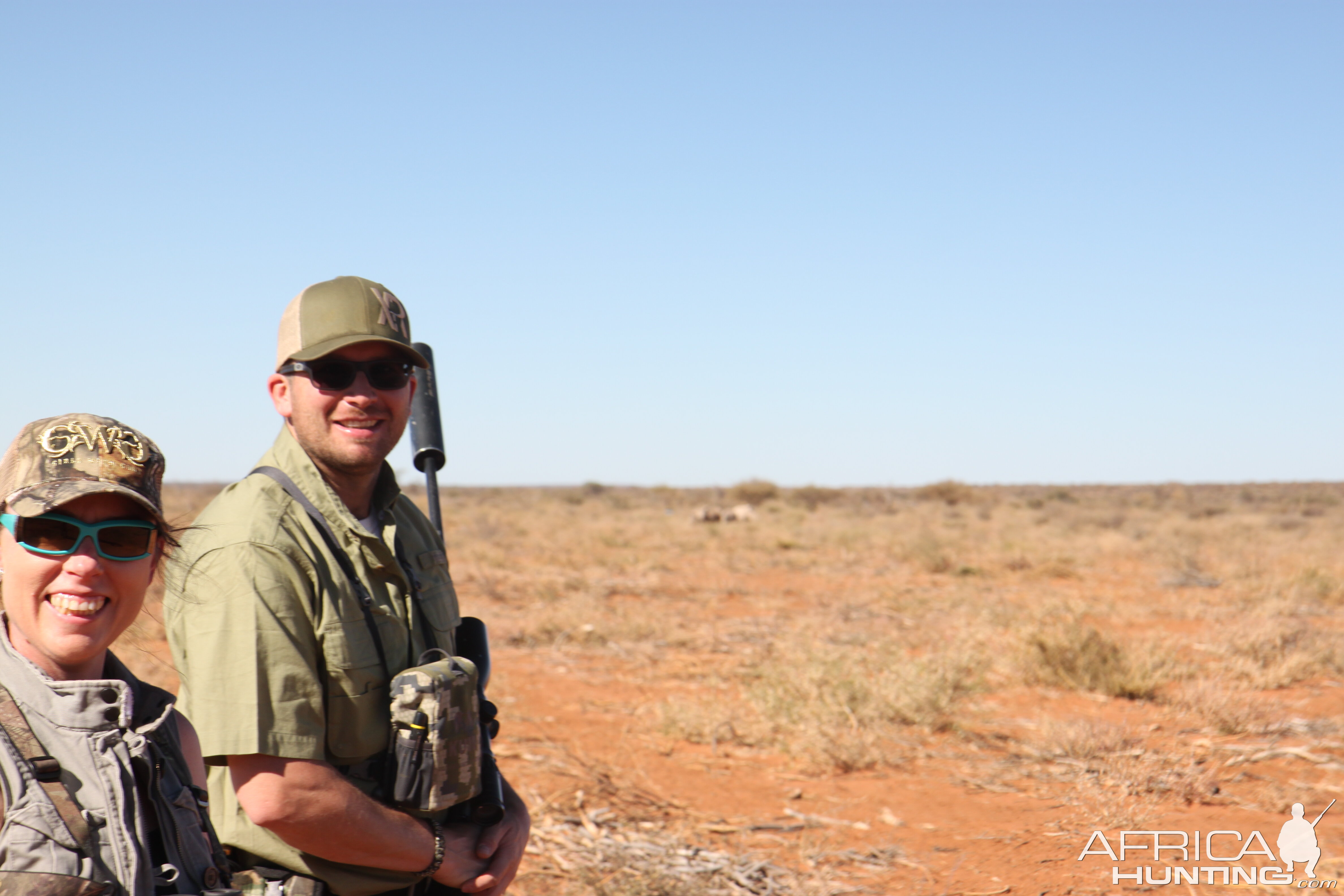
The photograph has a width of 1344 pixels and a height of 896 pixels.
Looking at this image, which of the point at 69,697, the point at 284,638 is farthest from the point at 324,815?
the point at 69,697

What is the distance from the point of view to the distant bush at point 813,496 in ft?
144

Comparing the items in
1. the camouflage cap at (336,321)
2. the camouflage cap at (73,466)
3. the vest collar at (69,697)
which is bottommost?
the vest collar at (69,697)

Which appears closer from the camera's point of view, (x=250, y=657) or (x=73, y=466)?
(x=73, y=466)

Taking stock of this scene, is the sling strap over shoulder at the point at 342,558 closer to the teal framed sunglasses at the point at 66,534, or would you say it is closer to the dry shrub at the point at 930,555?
the teal framed sunglasses at the point at 66,534

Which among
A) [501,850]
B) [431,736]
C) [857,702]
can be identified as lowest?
[857,702]

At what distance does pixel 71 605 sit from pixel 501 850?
1.20 m

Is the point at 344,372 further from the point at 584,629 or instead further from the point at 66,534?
the point at 584,629

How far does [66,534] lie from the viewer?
1431 mm

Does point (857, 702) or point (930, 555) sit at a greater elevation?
point (930, 555)

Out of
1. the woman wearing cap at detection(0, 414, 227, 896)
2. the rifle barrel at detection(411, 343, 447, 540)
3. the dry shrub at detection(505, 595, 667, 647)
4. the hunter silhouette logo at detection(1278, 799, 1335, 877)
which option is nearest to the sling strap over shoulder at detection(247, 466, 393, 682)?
the woman wearing cap at detection(0, 414, 227, 896)

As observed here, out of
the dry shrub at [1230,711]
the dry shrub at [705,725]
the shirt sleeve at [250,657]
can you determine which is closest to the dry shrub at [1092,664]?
the dry shrub at [1230,711]

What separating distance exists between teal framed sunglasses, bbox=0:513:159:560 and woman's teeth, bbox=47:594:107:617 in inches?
2.3

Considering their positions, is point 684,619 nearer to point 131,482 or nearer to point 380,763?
point 380,763

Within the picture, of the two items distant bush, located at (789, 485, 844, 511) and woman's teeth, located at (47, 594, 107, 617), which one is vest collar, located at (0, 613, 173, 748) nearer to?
woman's teeth, located at (47, 594, 107, 617)
